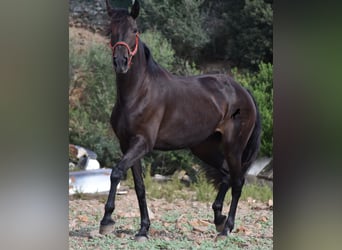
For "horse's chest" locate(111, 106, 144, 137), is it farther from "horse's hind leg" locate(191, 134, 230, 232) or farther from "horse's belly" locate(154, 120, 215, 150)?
"horse's hind leg" locate(191, 134, 230, 232)

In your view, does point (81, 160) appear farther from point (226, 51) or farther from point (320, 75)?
point (320, 75)

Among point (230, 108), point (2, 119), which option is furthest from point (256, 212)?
point (2, 119)

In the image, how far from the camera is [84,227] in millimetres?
3652

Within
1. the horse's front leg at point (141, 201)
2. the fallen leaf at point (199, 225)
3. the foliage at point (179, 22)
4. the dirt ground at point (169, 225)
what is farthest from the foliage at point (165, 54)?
the fallen leaf at point (199, 225)

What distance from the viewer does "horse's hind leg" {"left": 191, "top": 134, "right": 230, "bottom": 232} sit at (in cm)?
374

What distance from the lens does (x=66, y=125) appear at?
3625mm

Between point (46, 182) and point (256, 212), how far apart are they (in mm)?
1266

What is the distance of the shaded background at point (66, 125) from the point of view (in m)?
3.54

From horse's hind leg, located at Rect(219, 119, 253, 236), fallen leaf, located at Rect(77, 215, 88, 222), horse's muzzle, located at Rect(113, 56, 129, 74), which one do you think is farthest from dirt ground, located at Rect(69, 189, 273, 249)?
horse's muzzle, located at Rect(113, 56, 129, 74)

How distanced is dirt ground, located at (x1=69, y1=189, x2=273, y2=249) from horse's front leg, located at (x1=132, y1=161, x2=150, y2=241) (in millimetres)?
34

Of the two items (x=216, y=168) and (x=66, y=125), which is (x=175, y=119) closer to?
(x=216, y=168)

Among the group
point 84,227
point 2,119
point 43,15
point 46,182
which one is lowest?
point 84,227

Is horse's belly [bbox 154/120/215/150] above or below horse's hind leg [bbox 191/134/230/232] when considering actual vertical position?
above

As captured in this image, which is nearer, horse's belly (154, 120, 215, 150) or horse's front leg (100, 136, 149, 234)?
horse's front leg (100, 136, 149, 234)
